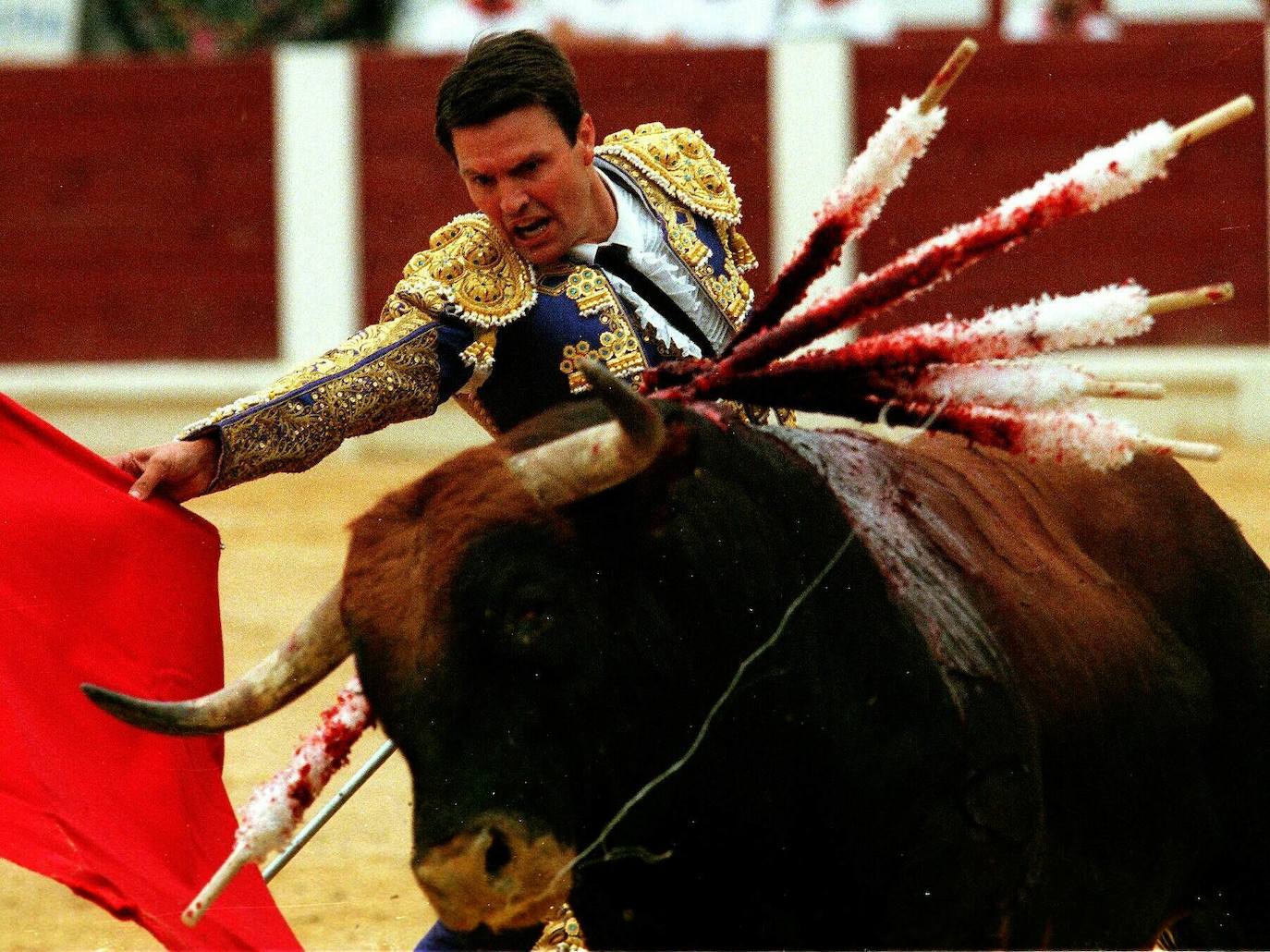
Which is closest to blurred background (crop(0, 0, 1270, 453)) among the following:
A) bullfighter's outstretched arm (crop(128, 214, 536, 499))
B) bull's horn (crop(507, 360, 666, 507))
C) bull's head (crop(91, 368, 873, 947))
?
bullfighter's outstretched arm (crop(128, 214, 536, 499))

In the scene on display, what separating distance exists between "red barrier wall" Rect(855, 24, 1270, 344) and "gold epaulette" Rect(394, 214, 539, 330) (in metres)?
6.84

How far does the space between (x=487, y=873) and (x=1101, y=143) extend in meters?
8.01

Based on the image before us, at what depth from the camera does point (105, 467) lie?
284 cm

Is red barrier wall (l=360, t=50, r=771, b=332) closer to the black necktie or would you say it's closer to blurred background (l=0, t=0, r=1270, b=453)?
blurred background (l=0, t=0, r=1270, b=453)

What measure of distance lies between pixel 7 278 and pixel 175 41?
7.26 ft

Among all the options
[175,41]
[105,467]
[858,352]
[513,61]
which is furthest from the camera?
[175,41]

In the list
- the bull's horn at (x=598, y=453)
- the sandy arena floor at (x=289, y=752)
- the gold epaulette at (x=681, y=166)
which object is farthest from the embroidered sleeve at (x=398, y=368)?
the sandy arena floor at (x=289, y=752)

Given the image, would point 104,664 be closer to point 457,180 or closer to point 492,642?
point 492,642

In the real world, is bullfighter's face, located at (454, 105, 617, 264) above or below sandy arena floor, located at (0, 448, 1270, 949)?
above

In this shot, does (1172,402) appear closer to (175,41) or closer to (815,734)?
(175,41)

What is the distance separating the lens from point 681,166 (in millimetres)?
3076

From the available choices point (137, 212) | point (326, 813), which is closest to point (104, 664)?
point (326, 813)

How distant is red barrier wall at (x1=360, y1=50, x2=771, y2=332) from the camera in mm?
9625

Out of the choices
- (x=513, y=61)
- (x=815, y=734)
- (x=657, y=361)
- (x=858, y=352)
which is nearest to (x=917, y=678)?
(x=815, y=734)
